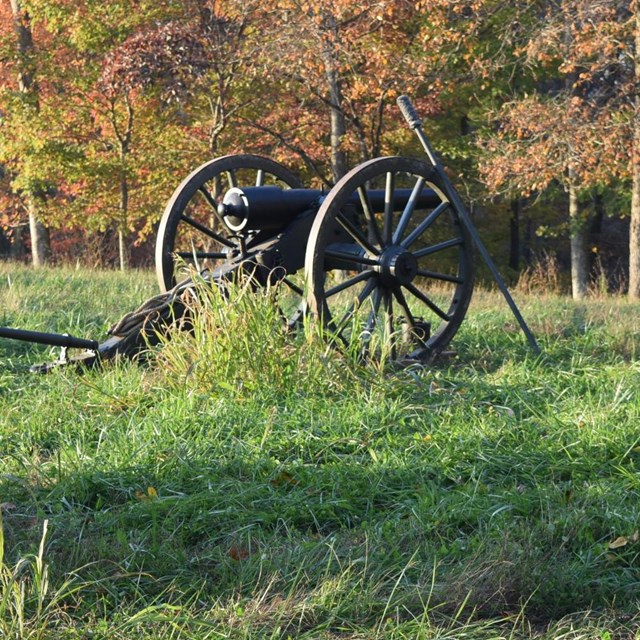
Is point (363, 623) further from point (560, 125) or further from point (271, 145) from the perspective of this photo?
point (271, 145)

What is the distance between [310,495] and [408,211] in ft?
10.7

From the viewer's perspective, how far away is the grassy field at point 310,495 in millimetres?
3320

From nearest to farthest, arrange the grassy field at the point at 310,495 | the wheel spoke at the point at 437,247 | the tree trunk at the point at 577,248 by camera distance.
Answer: the grassy field at the point at 310,495
the wheel spoke at the point at 437,247
the tree trunk at the point at 577,248

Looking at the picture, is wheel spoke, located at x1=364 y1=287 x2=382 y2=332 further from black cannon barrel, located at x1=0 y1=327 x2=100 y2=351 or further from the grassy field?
black cannon barrel, located at x1=0 y1=327 x2=100 y2=351

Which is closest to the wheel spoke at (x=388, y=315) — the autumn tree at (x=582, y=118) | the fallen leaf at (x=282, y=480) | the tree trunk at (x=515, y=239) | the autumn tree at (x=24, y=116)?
the fallen leaf at (x=282, y=480)

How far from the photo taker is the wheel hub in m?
6.95

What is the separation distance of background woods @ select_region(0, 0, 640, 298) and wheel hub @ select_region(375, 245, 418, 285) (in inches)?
348

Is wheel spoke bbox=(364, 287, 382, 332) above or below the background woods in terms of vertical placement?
below

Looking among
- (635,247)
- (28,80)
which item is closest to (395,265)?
(635,247)

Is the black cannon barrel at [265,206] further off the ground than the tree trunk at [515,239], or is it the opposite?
the black cannon barrel at [265,206]

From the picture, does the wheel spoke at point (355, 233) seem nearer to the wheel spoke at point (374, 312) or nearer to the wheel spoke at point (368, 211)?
the wheel spoke at point (368, 211)

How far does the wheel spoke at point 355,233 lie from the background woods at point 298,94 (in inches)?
352

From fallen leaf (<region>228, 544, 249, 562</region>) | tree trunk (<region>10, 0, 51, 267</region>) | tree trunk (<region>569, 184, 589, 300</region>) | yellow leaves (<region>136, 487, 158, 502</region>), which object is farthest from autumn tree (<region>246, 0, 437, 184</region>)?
fallen leaf (<region>228, 544, 249, 562</region>)

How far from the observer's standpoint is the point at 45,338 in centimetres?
590
